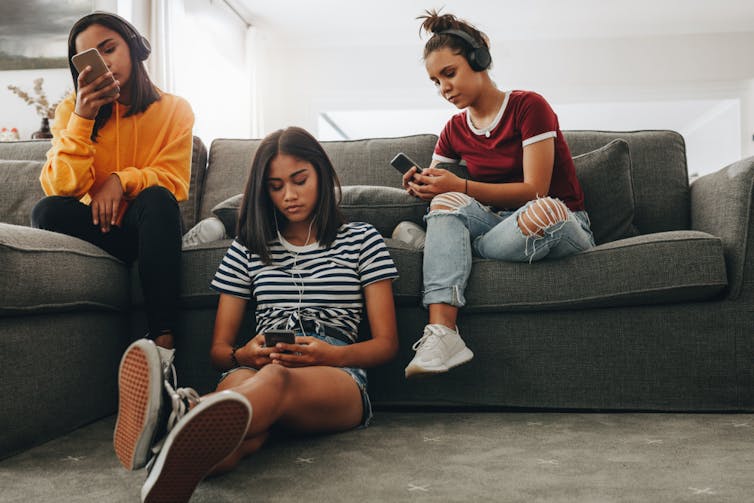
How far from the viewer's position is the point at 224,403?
89cm

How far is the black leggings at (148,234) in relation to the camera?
158 cm

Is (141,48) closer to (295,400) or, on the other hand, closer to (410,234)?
(410,234)

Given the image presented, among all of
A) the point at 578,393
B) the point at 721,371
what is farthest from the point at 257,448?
the point at 721,371

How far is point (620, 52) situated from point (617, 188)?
490 cm

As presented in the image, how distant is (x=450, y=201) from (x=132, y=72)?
0.91 metres

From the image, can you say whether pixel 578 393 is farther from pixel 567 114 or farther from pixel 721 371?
pixel 567 114

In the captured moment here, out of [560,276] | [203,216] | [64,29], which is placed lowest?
[560,276]

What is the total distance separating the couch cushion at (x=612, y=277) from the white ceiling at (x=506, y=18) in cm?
452

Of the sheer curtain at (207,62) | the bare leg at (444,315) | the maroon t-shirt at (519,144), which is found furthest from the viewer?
the sheer curtain at (207,62)

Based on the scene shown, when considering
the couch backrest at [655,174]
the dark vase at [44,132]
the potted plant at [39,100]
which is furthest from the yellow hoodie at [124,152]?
the potted plant at [39,100]

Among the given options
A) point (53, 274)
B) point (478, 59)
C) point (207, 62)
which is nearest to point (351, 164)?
point (478, 59)

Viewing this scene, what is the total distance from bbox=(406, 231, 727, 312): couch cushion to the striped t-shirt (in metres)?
0.29

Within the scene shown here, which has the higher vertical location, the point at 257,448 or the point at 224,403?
the point at 224,403

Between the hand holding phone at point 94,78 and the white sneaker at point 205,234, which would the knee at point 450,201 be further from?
the hand holding phone at point 94,78
